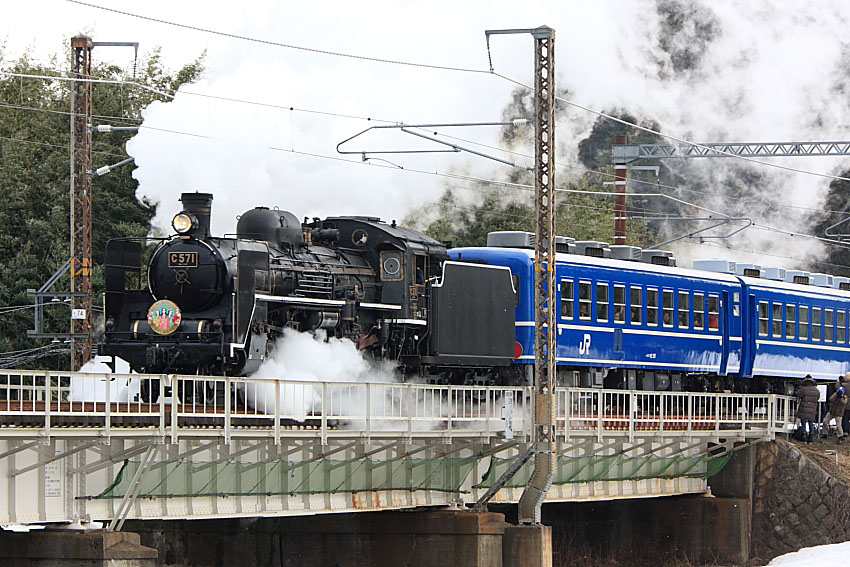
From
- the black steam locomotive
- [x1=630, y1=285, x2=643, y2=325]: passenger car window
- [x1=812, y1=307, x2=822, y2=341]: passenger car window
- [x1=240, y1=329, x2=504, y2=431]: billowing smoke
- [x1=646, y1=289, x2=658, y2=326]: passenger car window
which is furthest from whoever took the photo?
[x1=812, y1=307, x2=822, y2=341]: passenger car window

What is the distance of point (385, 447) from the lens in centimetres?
2259

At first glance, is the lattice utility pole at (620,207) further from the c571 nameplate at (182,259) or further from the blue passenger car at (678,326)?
the c571 nameplate at (182,259)

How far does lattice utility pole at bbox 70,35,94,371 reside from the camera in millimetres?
31125

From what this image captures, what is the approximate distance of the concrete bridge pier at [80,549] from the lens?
18.4 metres

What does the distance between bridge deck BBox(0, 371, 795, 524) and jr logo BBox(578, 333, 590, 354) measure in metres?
1.90

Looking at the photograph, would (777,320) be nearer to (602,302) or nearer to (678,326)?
(678,326)

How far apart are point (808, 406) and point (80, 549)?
2038 centimetres

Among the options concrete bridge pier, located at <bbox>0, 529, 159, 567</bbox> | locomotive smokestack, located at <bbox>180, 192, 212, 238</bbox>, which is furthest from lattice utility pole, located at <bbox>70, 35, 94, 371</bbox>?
concrete bridge pier, located at <bbox>0, 529, 159, 567</bbox>

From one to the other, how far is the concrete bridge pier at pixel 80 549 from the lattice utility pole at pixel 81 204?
11860mm

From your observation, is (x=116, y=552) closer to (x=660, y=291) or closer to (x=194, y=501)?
(x=194, y=501)

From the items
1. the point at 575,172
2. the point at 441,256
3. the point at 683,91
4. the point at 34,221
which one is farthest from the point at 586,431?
the point at 575,172

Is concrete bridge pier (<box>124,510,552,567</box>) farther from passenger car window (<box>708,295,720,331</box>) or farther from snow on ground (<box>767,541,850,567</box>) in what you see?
passenger car window (<box>708,295,720,331</box>)

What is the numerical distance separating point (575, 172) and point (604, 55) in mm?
20356

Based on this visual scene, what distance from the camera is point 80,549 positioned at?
730 inches
